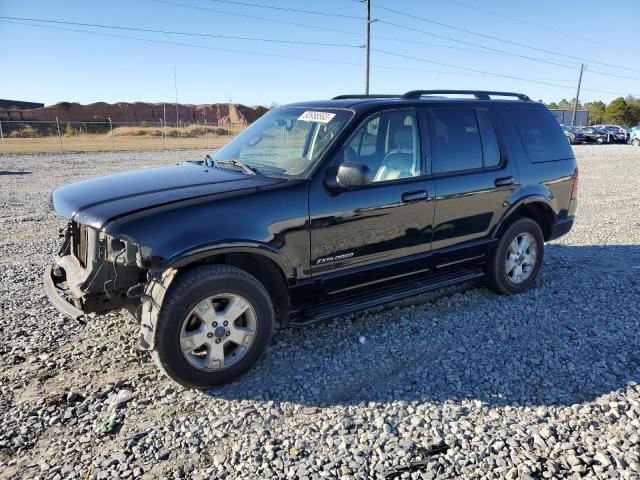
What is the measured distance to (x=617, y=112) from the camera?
66125 millimetres

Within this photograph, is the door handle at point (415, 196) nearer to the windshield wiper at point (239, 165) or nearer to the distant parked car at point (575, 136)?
the windshield wiper at point (239, 165)

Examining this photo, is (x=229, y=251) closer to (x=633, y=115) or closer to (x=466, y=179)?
(x=466, y=179)

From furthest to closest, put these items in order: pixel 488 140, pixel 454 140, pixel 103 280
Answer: pixel 488 140, pixel 454 140, pixel 103 280

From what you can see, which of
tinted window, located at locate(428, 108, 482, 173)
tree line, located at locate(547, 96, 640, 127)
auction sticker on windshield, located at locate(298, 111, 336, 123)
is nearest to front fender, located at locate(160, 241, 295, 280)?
auction sticker on windshield, located at locate(298, 111, 336, 123)

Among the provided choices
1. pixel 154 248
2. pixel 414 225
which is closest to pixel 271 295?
pixel 154 248

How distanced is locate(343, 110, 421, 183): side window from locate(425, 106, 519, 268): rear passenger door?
20 cm

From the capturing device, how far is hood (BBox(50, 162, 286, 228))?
3305 millimetres

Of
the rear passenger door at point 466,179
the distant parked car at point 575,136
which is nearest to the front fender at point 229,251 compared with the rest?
the rear passenger door at point 466,179

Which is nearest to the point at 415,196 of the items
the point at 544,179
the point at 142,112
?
the point at 544,179

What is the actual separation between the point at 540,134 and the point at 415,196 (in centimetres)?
213

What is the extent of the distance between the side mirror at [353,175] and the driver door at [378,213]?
13cm

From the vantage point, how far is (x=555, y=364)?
12.8 ft

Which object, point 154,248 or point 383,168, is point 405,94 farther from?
point 154,248

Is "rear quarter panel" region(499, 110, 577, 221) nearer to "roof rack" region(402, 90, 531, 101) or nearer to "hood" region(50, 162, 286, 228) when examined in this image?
"roof rack" region(402, 90, 531, 101)
